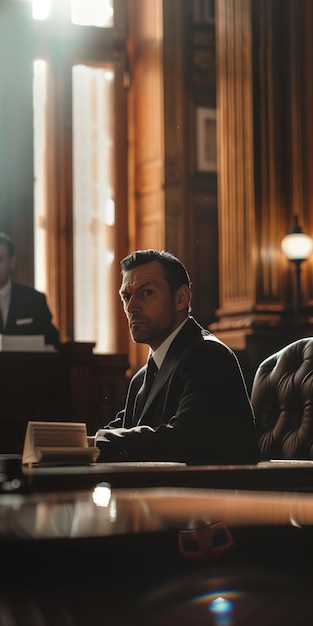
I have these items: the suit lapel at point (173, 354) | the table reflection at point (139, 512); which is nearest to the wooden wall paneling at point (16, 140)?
the suit lapel at point (173, 354)

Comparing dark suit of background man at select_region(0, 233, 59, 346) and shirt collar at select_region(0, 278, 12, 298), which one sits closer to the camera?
dark suit of background man at select_region(0, 233, 59, 346)

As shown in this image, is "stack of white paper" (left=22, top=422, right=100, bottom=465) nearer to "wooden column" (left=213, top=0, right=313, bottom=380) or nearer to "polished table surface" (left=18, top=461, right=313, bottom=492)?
"polished table surface" (left=18, top=461, right=313, bottom=492)

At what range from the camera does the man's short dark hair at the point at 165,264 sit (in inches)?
86.1

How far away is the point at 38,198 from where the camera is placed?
8977mm

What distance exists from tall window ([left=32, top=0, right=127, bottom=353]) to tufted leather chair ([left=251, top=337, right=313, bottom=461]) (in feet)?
22.4

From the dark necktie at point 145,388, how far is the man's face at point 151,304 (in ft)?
0.15

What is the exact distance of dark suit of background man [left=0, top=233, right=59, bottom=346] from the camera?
21.0ft

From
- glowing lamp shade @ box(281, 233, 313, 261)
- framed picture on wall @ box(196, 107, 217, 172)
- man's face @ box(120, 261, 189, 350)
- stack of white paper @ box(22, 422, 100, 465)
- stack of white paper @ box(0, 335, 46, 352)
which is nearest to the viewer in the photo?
stack of white paper @ box(22, 422, 100, 465)

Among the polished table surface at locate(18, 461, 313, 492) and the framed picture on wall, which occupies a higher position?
the framed picture on wall

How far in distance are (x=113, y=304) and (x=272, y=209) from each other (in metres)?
2.23

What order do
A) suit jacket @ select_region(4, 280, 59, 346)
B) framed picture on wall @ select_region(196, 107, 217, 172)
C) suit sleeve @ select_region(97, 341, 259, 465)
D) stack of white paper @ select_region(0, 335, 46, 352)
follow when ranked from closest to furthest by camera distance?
suit sleeve @ select_region(97, 341, 259, 465) < stack of white paper @ select_region(0, 335, 46, 352) < suit jacket @ select_region(4, 280, 59, 346) < framed picture on wall @ select_region(196, 107, 217, 172)

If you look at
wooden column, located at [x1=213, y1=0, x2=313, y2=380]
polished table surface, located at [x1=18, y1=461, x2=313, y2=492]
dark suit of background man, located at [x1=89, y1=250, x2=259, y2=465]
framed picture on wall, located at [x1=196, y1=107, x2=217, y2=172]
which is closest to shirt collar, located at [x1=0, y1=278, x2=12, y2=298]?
wooden column, located at [x1=213, y1=0, x2=313, y2=380]

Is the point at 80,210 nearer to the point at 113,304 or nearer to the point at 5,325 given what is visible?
the point at 113,304

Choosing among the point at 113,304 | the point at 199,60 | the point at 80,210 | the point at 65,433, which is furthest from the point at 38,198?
the point at 65,433
